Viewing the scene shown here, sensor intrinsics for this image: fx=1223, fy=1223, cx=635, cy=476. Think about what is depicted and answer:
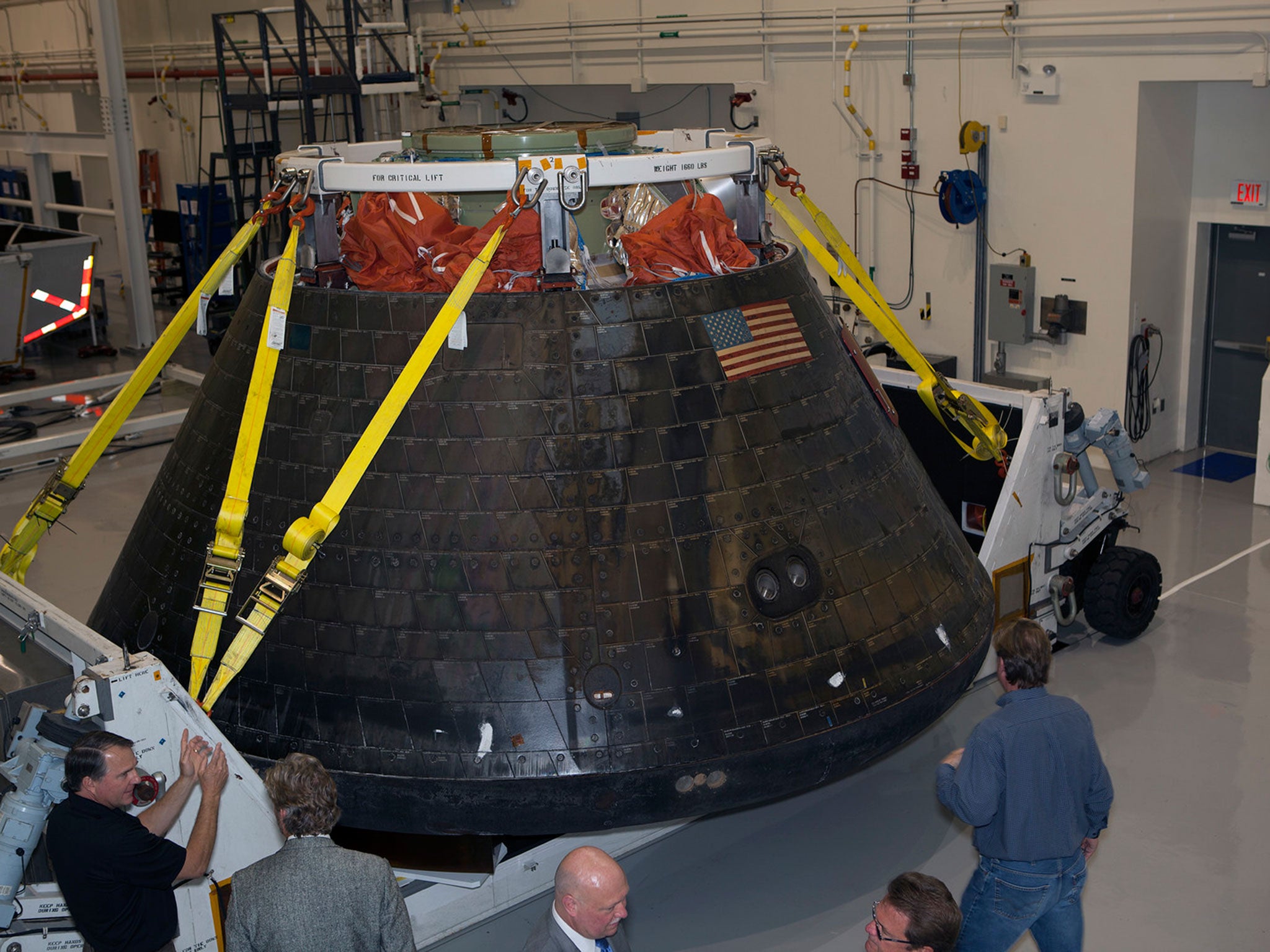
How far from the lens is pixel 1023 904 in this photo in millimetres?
4289

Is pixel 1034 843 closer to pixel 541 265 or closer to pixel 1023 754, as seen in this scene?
pixel 1023 754

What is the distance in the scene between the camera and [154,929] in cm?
401

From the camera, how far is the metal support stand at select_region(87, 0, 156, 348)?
15461mm

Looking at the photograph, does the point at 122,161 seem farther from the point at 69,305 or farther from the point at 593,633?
the point at 593,633

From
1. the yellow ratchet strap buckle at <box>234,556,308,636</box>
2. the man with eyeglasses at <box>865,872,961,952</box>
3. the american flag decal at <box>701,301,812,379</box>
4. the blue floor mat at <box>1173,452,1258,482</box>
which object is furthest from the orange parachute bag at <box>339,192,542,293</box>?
the blue floor mat at <box>1173,452,1258,482</box>

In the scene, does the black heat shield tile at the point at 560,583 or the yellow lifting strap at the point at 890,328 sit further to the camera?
the yellow lifting strap at the point at 890,328

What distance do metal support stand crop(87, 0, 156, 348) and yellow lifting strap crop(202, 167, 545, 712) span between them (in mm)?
12704

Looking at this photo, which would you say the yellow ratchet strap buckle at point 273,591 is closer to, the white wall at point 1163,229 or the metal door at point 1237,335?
the white wall at point 1163,229

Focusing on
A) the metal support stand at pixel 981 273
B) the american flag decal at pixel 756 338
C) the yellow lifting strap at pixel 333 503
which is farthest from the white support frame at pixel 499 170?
the metal support stand at pixel 981 273

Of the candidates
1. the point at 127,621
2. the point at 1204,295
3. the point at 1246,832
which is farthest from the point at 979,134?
the point at 127,621

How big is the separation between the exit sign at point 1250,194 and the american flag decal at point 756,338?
7.63 m

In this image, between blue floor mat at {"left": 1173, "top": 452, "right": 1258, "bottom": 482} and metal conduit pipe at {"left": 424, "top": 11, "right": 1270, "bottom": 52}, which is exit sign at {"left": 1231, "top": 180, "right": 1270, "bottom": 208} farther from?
blue floor mat at {"left": 1173, "top": 452, "right": 1258, "bottom": 482}

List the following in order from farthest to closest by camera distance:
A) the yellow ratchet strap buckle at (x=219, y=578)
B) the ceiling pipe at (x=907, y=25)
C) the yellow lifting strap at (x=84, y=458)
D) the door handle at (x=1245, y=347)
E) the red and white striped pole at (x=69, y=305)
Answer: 1. the red and white striped pole at (x=69, y=305)
2. the door handle at (x=1245, y=347)
3. the ceiling pipe at (x=907, y=25)
4. the yellow lifting strap at (x=84, y=458)
5. the yellow ratchet strap buckle at (x=219, y=578)

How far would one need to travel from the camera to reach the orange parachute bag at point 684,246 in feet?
16.7
